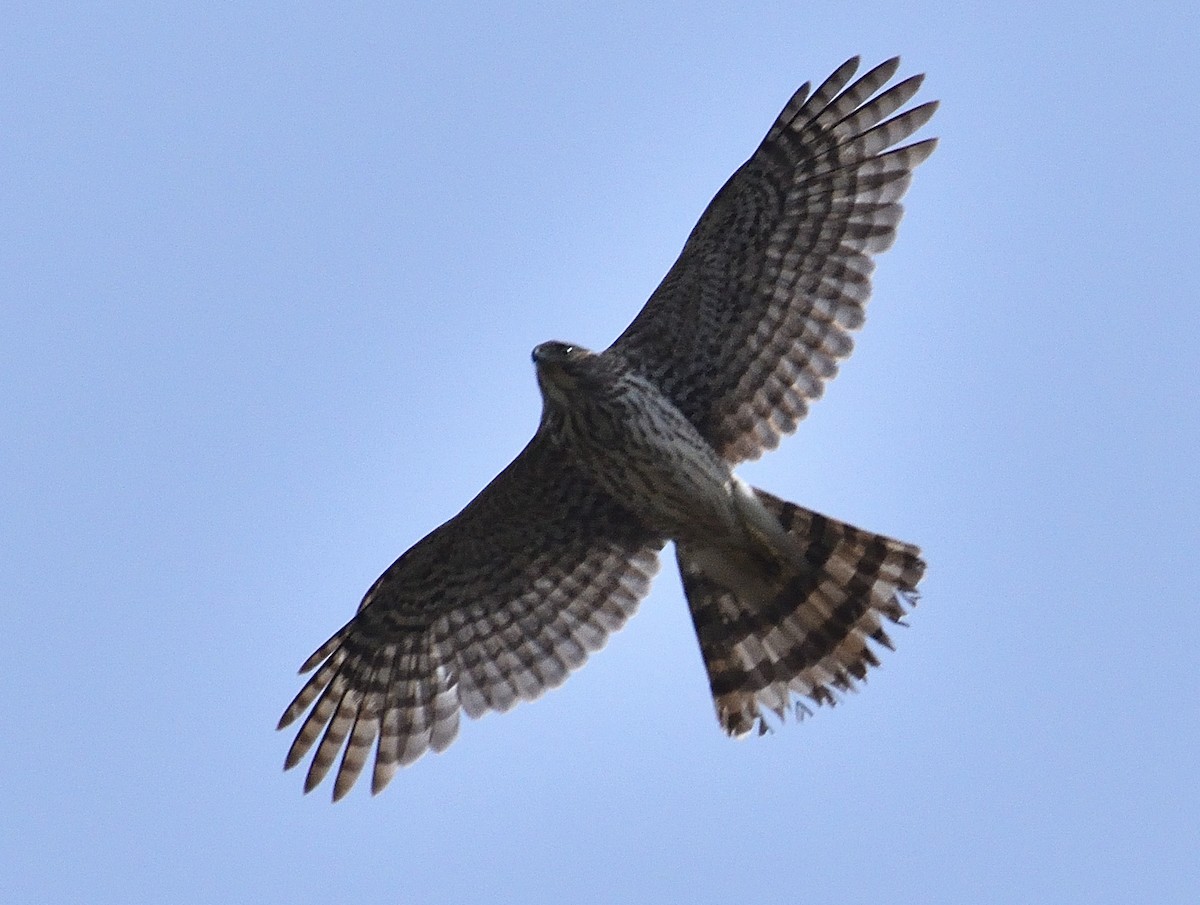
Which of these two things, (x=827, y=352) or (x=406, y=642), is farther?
(x=406, y=642)

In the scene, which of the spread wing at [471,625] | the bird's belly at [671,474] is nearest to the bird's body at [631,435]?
the bird's belly at [671,474]

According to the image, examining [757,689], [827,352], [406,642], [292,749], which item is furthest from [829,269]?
[292,749]

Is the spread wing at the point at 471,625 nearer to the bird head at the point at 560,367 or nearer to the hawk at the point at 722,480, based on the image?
the hawk at the point at 722,480

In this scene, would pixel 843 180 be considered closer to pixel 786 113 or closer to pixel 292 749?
pixel 786 113

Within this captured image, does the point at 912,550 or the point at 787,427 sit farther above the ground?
the point at 787,427

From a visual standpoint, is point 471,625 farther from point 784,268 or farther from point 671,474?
point 784,268

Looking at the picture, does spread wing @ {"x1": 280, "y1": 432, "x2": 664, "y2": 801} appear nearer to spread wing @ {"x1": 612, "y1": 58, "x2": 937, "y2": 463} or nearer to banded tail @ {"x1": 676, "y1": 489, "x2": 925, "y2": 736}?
banded tail @ {"x1": 676, "y1": 489, "x2": 925, "y2": 736}
